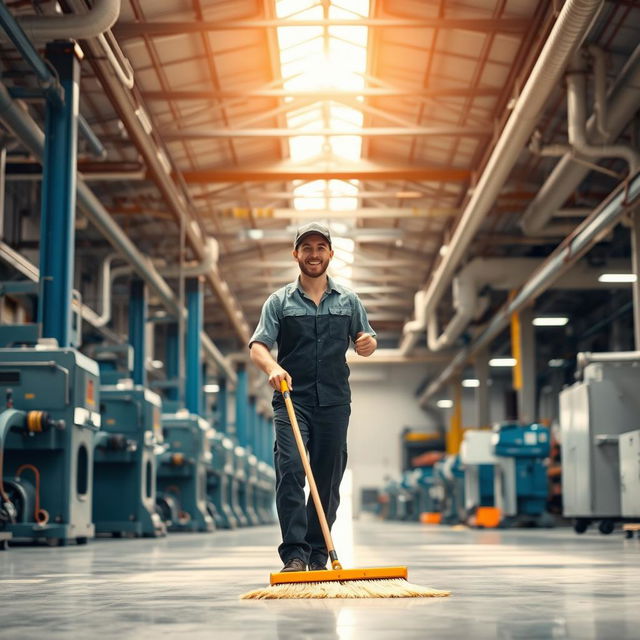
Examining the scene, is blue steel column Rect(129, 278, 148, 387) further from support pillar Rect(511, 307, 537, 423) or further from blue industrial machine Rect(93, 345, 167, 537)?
support pillar Rect(511, 307, 537, 423)

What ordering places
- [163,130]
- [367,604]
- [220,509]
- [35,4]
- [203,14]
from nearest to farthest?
1. [367,604]
2. [35,4]
3. [203,14]
4. [163,130]
5. [220,509]

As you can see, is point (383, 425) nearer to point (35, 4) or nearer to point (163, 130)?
point (163, 130)

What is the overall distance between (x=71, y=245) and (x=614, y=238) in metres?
14.2

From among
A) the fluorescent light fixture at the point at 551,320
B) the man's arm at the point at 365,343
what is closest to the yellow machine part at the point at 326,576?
the man's arm at the point at 365,343

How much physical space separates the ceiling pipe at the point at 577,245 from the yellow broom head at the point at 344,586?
30.6ft

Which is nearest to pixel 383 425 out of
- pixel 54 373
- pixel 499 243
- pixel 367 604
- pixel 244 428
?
pixel 244 428

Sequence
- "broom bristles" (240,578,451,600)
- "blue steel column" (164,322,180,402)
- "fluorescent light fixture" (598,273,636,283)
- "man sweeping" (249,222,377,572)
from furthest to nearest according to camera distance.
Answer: "blue steel column" (164,322,180,402) → "fluorescent light fixture" (598,273,636,283) → "man sweeping" (249,222,377,572) → "broom bristles" (240,578,451,600)

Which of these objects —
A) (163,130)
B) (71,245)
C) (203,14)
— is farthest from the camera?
(163,130)

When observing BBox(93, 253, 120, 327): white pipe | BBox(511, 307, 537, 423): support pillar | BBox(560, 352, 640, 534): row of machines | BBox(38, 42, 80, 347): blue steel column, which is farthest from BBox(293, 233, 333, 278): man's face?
BBox(511, 307, 537, 423): support pillar

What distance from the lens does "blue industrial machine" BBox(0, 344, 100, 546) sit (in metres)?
8.59

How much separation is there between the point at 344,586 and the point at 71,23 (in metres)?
7.49

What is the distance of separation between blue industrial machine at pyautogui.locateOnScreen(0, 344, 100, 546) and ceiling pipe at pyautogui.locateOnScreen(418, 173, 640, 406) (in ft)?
23.7

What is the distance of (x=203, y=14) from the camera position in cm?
1246

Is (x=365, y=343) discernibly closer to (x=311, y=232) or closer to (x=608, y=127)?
(x=311, y=232)
